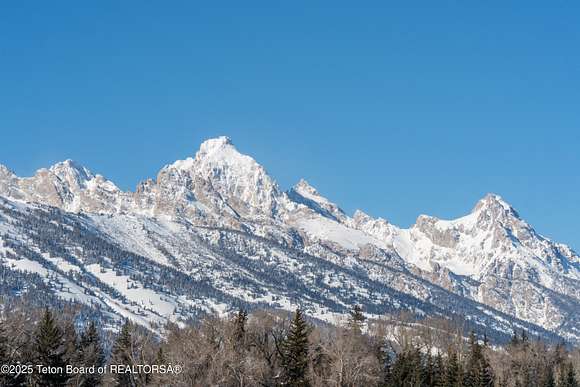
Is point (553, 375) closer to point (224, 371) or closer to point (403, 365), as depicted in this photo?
point (403, 365)

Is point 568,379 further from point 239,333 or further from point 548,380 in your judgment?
point 239,333

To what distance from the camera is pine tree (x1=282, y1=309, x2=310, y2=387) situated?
122831 mm

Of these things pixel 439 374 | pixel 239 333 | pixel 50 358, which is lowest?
pixel 50 358

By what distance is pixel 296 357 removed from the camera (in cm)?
12444

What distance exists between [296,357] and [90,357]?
36.7 metres

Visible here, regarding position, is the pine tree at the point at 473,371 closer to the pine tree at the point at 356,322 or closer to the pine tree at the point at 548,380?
the pine tree at the point at 548,380

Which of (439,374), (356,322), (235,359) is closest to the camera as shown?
(235,359)

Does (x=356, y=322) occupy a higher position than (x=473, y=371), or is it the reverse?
(x=356, y=322)

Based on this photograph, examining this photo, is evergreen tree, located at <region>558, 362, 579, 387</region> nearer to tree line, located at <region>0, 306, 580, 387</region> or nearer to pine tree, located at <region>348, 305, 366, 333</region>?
tree line, located at <region>0, 306, 580, 387</region>

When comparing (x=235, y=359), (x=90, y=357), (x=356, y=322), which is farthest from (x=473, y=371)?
(x=90, y=357)

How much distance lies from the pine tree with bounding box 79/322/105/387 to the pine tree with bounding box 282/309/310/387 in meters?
30.1

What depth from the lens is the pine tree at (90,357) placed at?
134000mm

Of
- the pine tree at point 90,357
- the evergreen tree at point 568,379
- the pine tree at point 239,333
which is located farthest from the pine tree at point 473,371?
the pine tree at point 90,357

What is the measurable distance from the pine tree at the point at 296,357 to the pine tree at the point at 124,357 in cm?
2205
